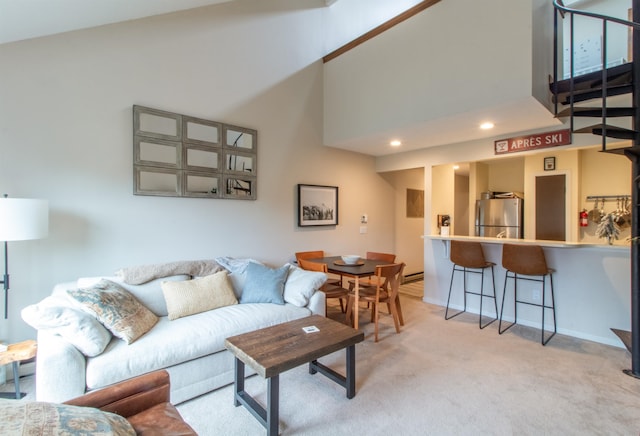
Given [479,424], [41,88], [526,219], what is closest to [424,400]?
[479,424]

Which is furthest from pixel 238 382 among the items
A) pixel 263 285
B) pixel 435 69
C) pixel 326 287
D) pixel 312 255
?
pixel 435 69

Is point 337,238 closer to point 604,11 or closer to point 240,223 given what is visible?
point 240,223

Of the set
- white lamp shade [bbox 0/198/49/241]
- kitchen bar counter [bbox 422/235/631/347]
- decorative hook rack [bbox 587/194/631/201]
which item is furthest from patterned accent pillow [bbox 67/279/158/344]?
decorative hook rack [bbox 587/194/631/201]

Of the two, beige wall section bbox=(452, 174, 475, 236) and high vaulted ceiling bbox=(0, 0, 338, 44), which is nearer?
high vaulted ceiling bbox=(0, 0, 338, 44)

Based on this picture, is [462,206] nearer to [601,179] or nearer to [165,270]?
[601,179]

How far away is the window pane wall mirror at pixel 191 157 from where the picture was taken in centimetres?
307

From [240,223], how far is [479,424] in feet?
9.70

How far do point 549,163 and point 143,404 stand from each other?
6.19m

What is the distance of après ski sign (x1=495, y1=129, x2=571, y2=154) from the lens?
3455 millimetres

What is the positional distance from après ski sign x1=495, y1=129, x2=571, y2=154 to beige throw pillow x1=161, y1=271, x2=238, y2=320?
12.0ft

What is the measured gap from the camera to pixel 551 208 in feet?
17.0

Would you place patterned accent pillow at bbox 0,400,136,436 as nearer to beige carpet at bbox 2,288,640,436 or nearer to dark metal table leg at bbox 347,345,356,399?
beige carpet at bbox 2,288,640,436

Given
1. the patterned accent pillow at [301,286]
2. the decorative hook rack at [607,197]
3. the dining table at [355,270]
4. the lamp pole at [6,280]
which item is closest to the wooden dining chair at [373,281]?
the dining table at [355,270]

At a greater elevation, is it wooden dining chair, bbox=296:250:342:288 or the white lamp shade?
the white lamp shade
